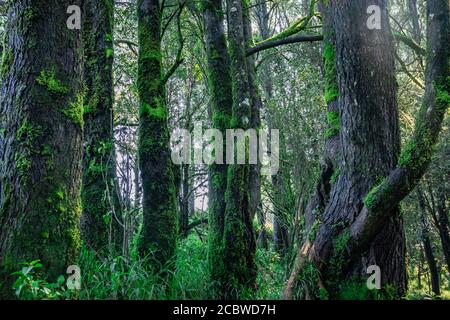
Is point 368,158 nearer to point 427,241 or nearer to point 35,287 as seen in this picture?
point 35,287

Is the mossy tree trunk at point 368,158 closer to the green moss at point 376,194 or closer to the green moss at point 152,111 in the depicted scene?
the green moss at point 376,194

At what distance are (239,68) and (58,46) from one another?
3096mm

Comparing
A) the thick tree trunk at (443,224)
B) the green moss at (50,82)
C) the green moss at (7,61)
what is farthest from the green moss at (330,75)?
the thick tree trunk at (443,224)

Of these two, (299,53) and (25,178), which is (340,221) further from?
(299,53)

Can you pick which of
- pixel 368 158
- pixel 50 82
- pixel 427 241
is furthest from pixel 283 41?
pixel 427 241

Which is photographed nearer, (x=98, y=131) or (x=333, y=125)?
A: (x=333, y=125)

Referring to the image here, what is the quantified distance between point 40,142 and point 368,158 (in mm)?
3211

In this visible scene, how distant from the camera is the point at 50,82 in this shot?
3.12 m

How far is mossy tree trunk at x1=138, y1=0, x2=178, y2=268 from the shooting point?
5.03m

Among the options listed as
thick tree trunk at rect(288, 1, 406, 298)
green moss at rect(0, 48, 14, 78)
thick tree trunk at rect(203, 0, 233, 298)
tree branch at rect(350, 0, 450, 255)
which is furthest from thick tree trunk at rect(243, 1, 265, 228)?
green moss at rect(0, 48, 14, 78)

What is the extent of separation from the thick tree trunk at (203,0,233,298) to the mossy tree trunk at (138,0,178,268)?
669 millimetres

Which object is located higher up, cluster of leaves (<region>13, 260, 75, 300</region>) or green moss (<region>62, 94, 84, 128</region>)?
green moss (<region>62, 94, 84, 128</region>)

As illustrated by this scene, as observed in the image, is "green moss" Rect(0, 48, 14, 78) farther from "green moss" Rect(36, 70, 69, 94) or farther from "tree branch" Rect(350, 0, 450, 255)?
"tree branch" Rect(350, 0, 450, 255)

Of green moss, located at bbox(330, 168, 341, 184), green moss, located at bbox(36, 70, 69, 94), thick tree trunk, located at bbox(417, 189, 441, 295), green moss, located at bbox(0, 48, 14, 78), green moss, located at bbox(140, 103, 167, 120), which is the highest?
green moss, located at bbox(140, 103, 167, 120)
